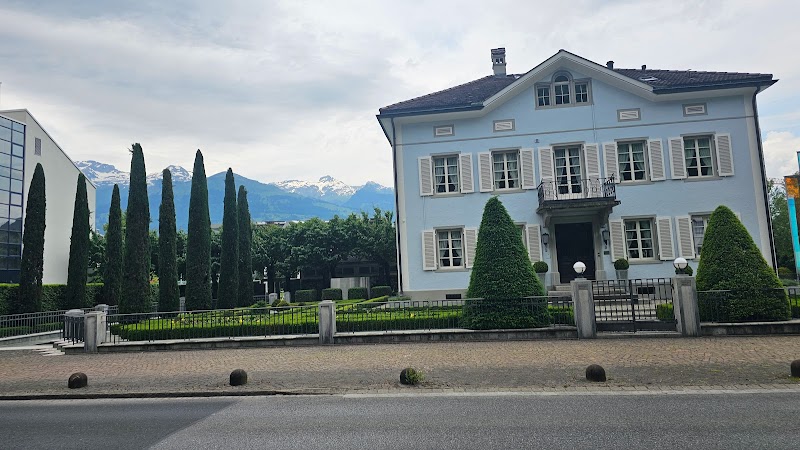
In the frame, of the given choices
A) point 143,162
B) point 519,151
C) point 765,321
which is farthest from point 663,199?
point 143,162

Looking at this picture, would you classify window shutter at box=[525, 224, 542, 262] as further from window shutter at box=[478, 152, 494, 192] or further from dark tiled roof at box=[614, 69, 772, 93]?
dark tiled roof at box=[614, 69, 772, 93]

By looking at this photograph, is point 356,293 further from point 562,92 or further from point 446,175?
point 562,92

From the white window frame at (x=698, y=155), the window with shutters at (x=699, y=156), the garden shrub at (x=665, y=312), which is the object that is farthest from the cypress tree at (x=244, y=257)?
the window with shutters at (x=699, y=156)

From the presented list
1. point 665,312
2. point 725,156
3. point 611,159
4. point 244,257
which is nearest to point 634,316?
point 665,312

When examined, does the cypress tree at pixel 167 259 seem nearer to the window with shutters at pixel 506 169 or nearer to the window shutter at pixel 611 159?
the window with shutters at pixel 506 169

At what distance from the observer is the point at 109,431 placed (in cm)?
761

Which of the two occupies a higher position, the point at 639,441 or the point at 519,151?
the point at 519,151

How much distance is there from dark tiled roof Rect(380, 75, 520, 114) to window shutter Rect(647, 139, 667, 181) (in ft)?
23.3

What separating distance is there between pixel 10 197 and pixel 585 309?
37.8 metres

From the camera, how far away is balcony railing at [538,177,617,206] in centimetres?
2432

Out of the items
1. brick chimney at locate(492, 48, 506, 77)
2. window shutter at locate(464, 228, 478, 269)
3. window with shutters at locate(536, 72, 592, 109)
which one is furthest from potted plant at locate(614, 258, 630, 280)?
brick chimney at locate(492, 48, 506, 77)

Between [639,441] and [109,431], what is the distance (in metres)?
6.96

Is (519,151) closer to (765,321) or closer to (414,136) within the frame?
(414,136)

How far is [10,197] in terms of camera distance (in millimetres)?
36062
